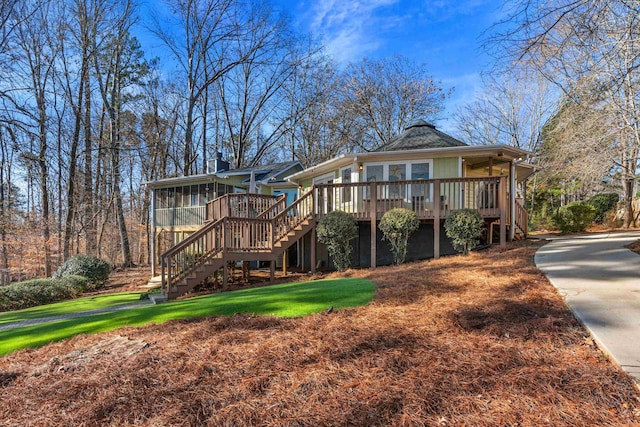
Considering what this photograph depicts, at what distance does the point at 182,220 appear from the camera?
1830 centimetres

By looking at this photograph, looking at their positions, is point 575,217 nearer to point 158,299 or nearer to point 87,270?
point 158,299

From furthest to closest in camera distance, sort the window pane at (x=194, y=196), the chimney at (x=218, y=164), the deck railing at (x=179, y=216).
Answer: the chimney at (x=218, y=164), the window pane at (x=194, y=196), the deck railing at (x=179, y=216)

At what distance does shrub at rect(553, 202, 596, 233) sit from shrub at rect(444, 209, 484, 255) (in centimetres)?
851

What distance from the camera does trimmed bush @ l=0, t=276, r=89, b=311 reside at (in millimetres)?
10398

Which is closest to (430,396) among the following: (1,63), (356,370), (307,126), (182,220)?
(356,370)

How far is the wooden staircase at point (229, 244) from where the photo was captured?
8984 mm

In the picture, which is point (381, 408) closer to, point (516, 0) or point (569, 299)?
point (569, 299)

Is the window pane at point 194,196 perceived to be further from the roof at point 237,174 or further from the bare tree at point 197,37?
the bare tree at point 197,37

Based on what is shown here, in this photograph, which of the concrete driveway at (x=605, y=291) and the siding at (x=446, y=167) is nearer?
the concrete driveway at (x=605, y=291)

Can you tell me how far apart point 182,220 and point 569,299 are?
1742cm

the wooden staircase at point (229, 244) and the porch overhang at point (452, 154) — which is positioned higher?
the porch overhang at point (452, 154)

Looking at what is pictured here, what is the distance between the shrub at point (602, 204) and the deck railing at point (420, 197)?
1361 centimetres

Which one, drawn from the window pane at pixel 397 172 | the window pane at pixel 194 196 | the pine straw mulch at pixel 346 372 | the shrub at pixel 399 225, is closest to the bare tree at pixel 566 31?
the pine straw mulch at pixel 346 372

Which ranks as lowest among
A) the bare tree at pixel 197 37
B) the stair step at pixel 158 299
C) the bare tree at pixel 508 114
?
the stair step at pixel 158 299
